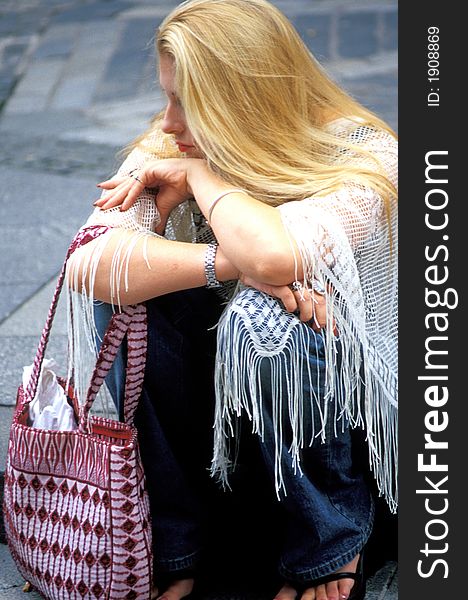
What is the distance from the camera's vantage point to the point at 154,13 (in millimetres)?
7367

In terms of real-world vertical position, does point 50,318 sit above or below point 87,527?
above

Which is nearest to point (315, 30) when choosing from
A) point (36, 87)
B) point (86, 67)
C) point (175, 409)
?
point (86, 67)

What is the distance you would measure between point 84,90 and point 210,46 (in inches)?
162

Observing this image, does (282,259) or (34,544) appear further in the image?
(34,544)

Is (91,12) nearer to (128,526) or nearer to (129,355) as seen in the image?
(129,355)

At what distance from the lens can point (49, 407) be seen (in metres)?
2.10

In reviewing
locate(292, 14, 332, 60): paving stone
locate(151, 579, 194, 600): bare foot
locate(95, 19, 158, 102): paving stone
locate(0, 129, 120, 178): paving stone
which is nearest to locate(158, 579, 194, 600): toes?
locate(151, 579, 194, 600): bare foot

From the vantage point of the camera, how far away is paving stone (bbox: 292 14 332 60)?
21.1ft

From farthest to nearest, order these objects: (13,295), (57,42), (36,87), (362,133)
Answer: (57,42), (36,87), (13,295), (362,133)

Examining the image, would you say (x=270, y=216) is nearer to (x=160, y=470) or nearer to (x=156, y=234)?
(x=156, y=234)

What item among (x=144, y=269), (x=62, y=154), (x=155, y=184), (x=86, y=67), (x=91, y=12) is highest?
(x=91, y=12)

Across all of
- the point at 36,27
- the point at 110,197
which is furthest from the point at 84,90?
the point at 110,197

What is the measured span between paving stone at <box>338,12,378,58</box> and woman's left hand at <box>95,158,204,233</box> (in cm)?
435

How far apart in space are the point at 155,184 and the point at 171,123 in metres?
0.16
